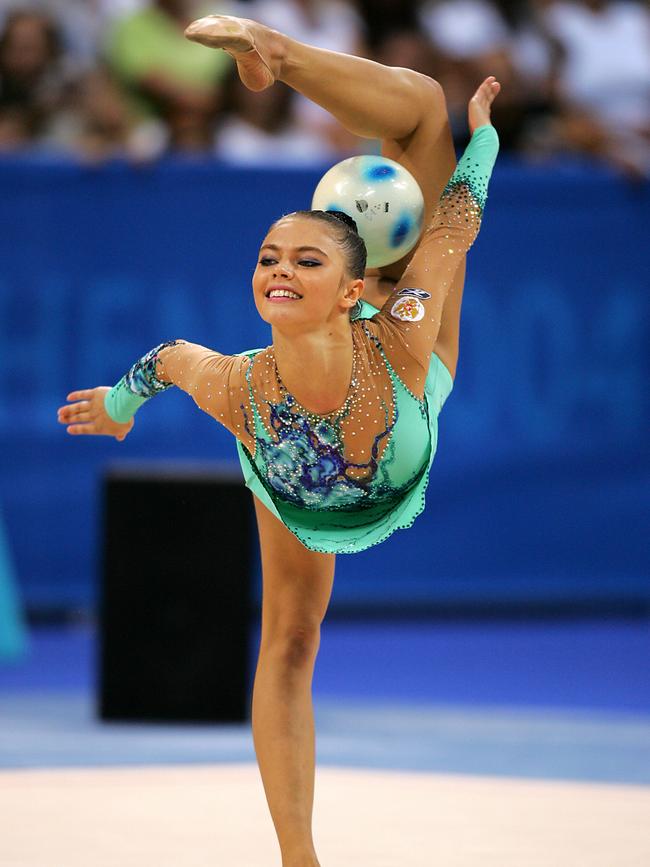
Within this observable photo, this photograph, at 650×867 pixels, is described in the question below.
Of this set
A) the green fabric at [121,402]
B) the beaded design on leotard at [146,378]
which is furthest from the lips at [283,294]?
the green fabric at [121,402]

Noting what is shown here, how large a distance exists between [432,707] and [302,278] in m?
3.57

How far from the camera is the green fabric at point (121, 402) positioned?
152 inches

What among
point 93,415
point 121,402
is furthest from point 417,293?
point 93,415

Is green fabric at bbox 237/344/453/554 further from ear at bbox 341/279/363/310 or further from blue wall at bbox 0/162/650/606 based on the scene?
blue wall at bbox 0/162/650/606

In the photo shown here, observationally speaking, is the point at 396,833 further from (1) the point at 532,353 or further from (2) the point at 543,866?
(1) the point at 532,353

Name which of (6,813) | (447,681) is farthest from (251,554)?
(6,813)

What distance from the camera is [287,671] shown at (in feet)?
12.6

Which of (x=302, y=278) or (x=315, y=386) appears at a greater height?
(x=302, y=278)

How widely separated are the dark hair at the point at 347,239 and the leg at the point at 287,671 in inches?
26.7

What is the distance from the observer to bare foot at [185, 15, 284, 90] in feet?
11.8

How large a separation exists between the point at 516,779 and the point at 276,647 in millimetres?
1826

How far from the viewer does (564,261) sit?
821 centimetres

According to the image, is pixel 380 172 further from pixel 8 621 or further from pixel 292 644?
pixel 8 621

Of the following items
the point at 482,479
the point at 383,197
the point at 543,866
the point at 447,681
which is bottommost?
the point at 543,866
